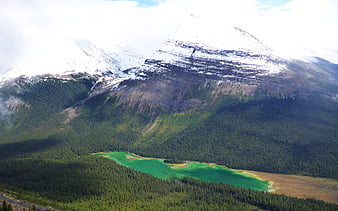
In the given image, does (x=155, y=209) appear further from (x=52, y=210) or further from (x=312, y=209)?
(x=312, y=209)

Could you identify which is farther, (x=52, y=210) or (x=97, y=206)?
(x=97, y=206)

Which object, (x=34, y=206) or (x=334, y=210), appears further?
(x=334, y=210)

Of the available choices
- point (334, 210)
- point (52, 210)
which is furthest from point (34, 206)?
point (334, 210)

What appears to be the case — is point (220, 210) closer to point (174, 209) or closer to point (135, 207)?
point (174, 209)

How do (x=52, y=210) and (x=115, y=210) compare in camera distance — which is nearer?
(x=52, y=210)

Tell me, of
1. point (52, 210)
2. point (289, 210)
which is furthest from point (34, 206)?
point (289, 210)

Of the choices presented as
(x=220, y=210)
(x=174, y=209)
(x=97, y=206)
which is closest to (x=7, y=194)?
(x=97, y=206)

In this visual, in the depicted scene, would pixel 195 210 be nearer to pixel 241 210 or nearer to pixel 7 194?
pixel 241 210
